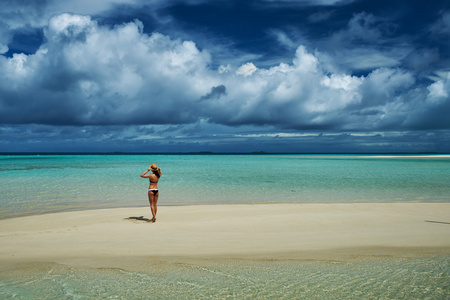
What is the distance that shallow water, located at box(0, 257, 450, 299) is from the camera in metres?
6.15

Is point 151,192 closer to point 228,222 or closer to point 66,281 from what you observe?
point 228,222

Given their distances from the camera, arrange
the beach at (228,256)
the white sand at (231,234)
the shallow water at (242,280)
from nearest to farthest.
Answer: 1. the shallow water at (242,280)
2. the beach at (228,256)
3. the white sand at (231,234)

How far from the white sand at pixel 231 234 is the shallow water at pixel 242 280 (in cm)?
78

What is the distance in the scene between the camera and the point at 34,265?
787 cm

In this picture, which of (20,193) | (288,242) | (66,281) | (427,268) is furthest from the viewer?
(20,193)

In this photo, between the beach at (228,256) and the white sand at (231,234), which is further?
the white sand at (231,234)

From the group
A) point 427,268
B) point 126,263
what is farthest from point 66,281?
point 427,268

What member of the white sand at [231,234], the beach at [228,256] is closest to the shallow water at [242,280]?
the beach at [228,256]

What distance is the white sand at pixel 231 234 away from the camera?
892cm

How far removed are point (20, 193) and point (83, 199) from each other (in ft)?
20.3

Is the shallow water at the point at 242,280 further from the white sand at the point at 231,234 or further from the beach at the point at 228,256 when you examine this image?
the white sand at the point at 231,234

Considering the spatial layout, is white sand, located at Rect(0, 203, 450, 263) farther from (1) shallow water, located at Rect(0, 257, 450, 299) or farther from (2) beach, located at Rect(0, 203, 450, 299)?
(1) shallow water, located at Rect(0, 257, 450, 299)

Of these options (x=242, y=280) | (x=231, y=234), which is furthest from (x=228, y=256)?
(x=231, y=234)

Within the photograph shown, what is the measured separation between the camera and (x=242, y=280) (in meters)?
6.87
